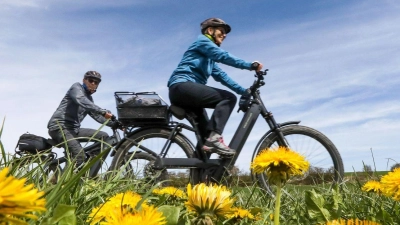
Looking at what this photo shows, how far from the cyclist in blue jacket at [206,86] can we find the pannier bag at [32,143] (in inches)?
97.2

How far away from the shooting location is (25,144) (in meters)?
5.58

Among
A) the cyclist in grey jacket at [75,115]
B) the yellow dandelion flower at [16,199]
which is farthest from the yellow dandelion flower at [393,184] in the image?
the cyclist in grey jacket at [75,115]

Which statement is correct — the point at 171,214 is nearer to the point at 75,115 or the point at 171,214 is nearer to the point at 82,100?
the point at 82,100

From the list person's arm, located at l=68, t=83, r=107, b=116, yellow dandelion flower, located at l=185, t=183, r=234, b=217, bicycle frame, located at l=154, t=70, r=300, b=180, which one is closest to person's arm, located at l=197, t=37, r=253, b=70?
bicycle frame, located at l=154, t=70, r=300, b=180

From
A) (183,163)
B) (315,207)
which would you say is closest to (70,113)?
(183,163)

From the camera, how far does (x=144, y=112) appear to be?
420 cm

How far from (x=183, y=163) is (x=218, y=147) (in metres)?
0.41

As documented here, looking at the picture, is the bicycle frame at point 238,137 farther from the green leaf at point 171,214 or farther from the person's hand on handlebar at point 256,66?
the green leaf at point 171,214

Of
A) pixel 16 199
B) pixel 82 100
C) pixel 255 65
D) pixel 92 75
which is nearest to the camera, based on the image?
pixel 16 199

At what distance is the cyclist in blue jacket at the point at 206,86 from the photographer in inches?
146

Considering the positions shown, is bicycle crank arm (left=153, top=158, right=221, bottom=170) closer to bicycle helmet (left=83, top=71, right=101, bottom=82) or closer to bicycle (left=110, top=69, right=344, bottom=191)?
bicycle (left=110, top=69, right=344, bottom=191)

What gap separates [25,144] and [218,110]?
3073mm

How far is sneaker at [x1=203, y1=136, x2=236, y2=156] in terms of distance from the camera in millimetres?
3711

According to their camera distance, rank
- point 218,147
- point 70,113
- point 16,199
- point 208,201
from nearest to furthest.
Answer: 1. point 16,199
2. point 208,201
3. point 218,147
4. point 70,113
